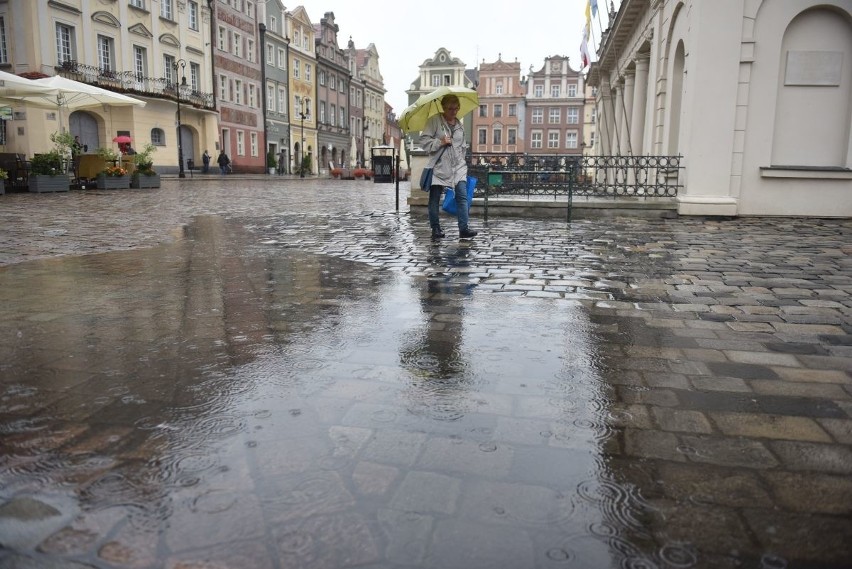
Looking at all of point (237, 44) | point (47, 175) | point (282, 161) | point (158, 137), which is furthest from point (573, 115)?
point (47, 175)

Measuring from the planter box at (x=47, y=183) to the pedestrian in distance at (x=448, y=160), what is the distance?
14707mm

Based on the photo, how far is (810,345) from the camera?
12.6 ft

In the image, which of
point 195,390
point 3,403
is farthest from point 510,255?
point 3,403

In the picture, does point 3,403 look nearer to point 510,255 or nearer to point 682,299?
point 682,299

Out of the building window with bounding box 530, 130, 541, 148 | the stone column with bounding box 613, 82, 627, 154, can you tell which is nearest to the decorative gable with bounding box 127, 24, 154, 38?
the stone column with bounding box 613, 82, 627, 154

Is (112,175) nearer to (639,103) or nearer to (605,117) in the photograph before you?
(639,103)

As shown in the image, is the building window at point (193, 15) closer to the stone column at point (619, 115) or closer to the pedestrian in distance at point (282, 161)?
the pedestrian in distance at point (282, 161)

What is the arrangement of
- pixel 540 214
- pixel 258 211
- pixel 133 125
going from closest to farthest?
pixel 540 214
pixel 258 211
pixel 133 125

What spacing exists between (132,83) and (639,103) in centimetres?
2693

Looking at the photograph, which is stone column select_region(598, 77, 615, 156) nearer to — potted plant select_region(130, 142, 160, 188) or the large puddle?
potted plant select_region(130, 142, 160, 188)

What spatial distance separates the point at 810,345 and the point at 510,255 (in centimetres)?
380

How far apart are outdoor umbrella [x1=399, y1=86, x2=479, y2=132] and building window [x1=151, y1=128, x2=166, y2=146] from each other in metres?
30.8

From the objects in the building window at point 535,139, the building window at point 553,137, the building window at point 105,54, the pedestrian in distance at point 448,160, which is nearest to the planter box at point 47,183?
the pedestrian in distance at point 448,160

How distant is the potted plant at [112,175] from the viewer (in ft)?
71.5
